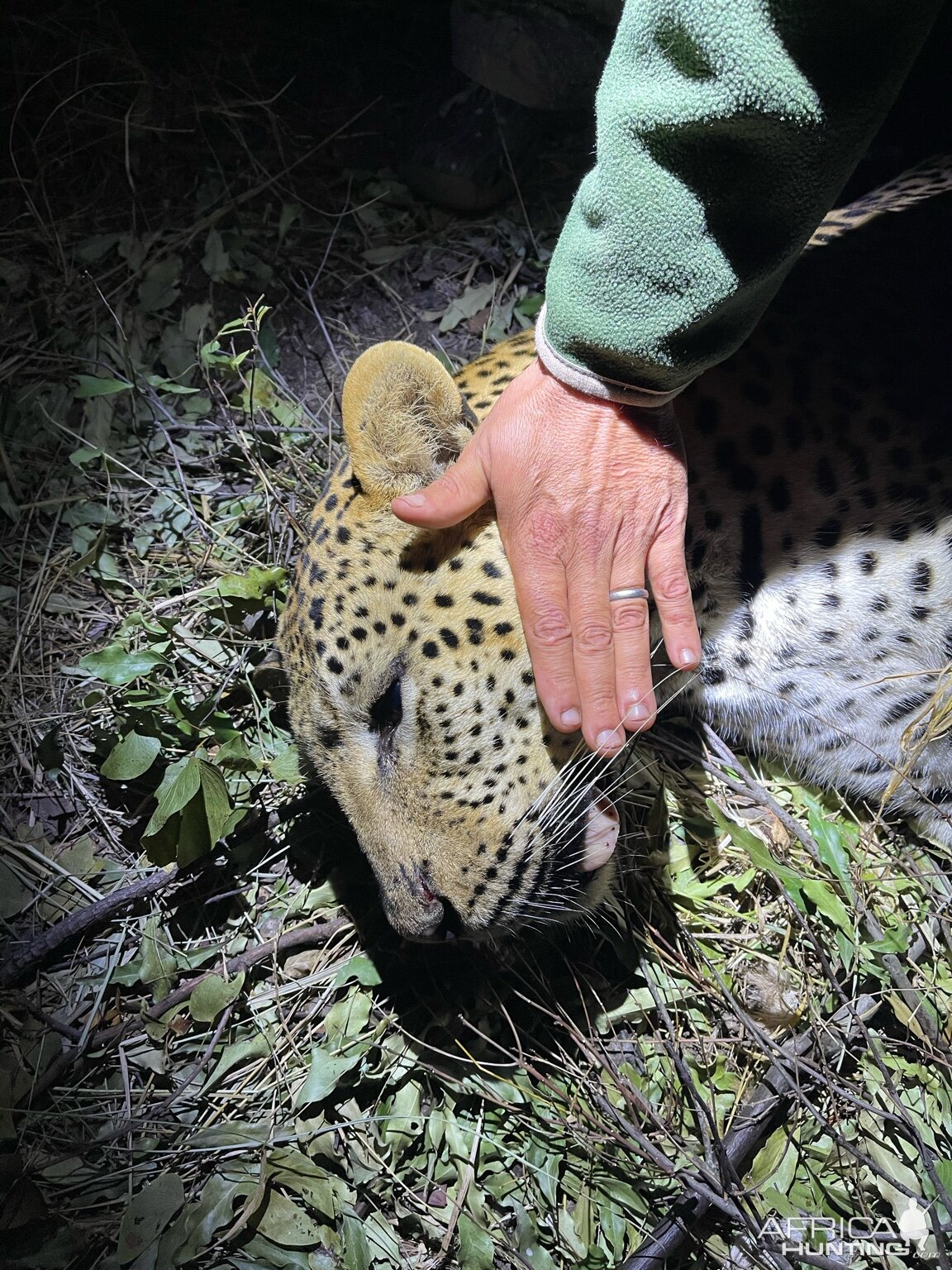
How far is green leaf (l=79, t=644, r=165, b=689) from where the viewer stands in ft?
8.62

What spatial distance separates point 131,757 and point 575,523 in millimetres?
1266

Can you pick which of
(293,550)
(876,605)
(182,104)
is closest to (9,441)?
(293,550)

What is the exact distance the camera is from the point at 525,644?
79.9 inches

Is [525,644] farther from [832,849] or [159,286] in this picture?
[159,286]

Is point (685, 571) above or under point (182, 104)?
under

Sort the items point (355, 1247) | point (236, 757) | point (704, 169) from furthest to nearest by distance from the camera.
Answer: point (236, 757) → point (355, 1247) → point (704, 169)

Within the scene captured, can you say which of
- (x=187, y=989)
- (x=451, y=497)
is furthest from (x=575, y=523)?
(x=187, y=989)

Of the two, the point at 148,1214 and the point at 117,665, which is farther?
the point at 117,665

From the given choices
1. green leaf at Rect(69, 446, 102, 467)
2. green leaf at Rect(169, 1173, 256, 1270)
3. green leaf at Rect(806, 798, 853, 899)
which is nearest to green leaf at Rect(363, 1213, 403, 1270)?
green leaf at Rect(169, 1173, 256, 1270)

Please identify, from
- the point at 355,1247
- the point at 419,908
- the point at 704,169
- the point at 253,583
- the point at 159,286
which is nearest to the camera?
the point at 704,169

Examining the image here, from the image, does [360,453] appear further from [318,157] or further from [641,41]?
[318,157]

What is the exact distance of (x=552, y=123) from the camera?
366 centimetres

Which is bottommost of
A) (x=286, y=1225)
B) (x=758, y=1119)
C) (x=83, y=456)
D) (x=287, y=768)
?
(x=758, y=1119)

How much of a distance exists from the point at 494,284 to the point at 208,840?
207 centimetres
